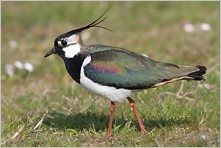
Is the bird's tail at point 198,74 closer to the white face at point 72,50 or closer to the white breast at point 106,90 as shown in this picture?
the white breast at point 106,90

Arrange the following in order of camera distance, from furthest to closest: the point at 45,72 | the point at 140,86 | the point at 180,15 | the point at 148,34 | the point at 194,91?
1. the point at 180,15
2. the point at 148,34
3. the point at 45,72
4. the point at 194,91
5. the point at 140,86

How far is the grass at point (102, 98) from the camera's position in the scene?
19.6 ft

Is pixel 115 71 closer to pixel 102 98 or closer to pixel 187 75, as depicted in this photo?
pixel 187 75

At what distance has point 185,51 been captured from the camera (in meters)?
9.55

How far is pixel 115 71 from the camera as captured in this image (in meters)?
5.77

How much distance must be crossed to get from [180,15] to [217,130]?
566cm

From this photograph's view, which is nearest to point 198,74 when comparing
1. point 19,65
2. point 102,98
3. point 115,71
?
Answer: point 115,71

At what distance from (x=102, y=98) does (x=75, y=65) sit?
1.34 meters

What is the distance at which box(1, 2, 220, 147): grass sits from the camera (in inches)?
235

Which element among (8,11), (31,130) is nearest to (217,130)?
(31,130)

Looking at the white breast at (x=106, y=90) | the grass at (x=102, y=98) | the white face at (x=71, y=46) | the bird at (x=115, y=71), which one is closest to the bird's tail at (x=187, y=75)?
the bird at (x=115, y=71)

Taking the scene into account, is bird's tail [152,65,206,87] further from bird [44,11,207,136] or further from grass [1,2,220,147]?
grass [1,2,220,147]

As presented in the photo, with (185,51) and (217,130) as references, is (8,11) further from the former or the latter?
(217,130)

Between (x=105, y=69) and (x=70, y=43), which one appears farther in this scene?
(x=70, y=43)
